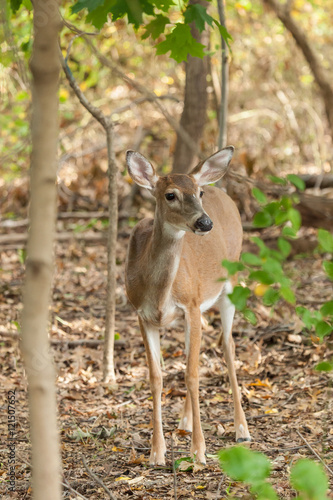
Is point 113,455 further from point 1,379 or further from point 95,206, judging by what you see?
point 95,206

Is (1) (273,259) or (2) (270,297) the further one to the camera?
(2) (270,297)

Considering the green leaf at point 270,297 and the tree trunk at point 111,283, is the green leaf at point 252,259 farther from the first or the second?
the tree trunk at point 111,283

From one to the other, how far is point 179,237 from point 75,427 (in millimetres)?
1651

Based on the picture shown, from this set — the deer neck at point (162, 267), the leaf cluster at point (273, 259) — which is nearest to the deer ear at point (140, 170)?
the deer neck at point (162, 267)

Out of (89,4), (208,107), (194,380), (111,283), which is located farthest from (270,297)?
(208,107)

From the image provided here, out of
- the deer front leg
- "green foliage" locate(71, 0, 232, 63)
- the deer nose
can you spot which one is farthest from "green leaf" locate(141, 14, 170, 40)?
the deer front leg

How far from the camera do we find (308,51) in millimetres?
12703

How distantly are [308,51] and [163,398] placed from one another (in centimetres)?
926

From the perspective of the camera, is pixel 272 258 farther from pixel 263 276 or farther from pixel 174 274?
pixel 174 274

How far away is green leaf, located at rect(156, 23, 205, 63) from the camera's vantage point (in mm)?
3863

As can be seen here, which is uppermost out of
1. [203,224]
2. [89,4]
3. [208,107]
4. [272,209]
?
[208,107]

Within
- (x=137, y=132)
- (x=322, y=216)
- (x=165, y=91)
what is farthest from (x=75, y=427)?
(x=165, y=91)

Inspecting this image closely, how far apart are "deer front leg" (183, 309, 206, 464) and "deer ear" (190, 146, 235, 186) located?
96 centimetres

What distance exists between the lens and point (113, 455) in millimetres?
4336
